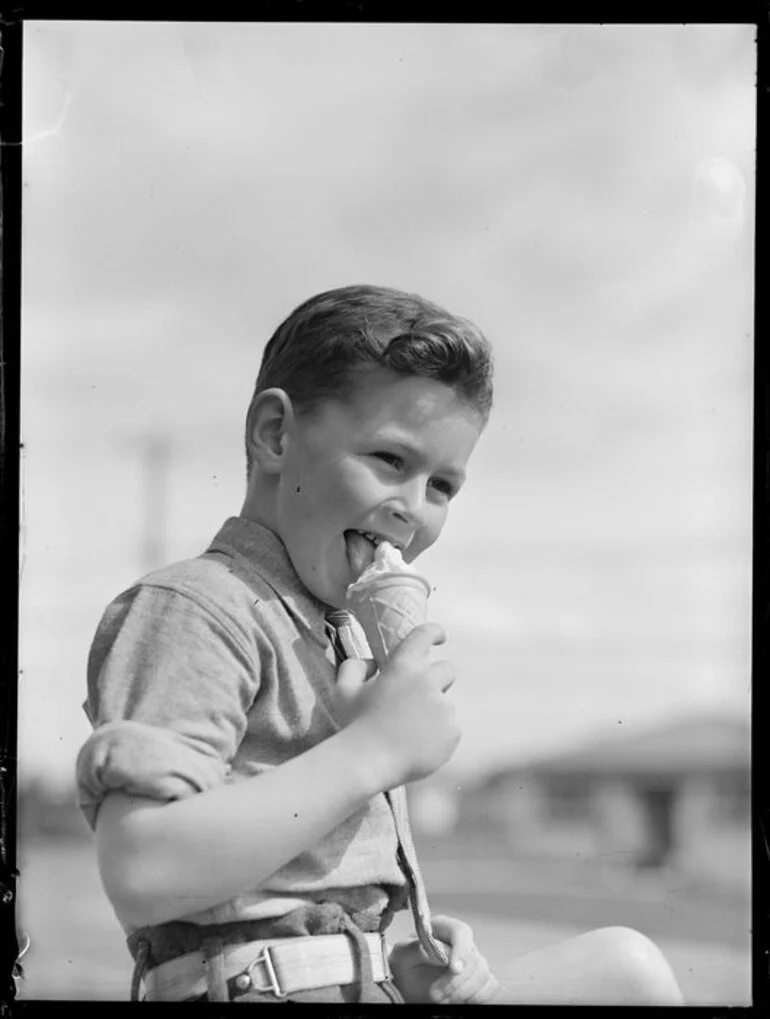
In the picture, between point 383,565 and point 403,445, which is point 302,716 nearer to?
point 383,565

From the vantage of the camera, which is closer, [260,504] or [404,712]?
[404,712]

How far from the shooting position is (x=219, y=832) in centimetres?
224

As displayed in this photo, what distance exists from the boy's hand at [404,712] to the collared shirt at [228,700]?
0.27ft

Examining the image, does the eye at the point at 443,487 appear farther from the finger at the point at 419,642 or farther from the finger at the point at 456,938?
the finger at the point at 456,938

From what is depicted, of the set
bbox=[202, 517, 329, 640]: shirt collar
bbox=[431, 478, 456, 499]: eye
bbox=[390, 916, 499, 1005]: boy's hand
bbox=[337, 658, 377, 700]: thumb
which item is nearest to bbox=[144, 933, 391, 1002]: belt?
bbox=[390, 916, 499, 1005]: boy's hand

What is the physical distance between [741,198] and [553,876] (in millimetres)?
1320

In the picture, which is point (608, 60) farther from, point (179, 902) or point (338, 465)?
point (179, 902)

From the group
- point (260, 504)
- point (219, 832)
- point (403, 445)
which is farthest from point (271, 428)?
point (219, 832)

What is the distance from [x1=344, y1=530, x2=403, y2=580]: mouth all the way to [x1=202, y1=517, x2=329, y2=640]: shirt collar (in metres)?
0.09

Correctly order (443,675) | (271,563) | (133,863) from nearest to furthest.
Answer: (133,863) < (443,675) < (271,563)

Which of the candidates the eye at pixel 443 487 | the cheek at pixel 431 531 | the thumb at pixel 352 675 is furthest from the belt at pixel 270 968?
the eye at pixel 443 487

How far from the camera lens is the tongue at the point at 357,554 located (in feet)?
8.52

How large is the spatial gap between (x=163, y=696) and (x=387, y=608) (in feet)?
1.41

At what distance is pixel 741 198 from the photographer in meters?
2.70
